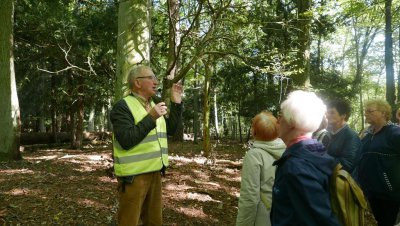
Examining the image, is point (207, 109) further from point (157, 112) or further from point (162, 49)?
point (157, 112)

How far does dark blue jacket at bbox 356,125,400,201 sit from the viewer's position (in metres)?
3.79

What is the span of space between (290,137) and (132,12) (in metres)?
4.11

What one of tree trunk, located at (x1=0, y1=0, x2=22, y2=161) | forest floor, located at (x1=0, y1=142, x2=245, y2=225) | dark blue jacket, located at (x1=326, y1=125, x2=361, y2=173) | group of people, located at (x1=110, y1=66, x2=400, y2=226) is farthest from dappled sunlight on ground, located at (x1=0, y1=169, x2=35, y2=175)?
dark blue jacket, located at (x1=326, y1=125, x2=361, y2=173)

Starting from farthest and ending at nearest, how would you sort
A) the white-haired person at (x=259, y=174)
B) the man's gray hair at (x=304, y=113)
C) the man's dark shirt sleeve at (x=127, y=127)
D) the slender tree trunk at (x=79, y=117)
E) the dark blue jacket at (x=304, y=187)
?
the slender tree trunk at (x=79, y=117) → the man's dark shirt sleeve at (x=127, y=127) → the white-haired person at (x=259, y=174) → the man's gray hair at (x=304, y=113) → the dark blue jacket at (x=304, y=187)

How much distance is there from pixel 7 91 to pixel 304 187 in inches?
399

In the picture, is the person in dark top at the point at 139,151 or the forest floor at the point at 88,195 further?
the forest floor at the point at 88,195

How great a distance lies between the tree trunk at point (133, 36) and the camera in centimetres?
535

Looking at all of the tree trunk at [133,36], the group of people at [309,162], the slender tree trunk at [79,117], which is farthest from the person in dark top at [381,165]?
the slender tree trunk at [79,117]

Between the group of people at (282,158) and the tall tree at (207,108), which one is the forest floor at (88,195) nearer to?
the group of people at (282,158)

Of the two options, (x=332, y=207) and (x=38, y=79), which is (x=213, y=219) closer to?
(x=332, y=207)

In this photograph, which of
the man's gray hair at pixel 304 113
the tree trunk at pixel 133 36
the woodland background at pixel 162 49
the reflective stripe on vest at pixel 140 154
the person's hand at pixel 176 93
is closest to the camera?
the man's gray hair at pixel 304 113

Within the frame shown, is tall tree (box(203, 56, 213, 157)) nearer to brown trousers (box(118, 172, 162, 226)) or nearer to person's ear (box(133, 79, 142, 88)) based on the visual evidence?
person's ear (box(133, 79, 142, 88))

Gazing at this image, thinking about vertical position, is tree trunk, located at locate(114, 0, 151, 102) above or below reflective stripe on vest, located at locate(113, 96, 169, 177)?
above

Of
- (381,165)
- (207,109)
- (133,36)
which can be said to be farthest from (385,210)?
(207,109)
